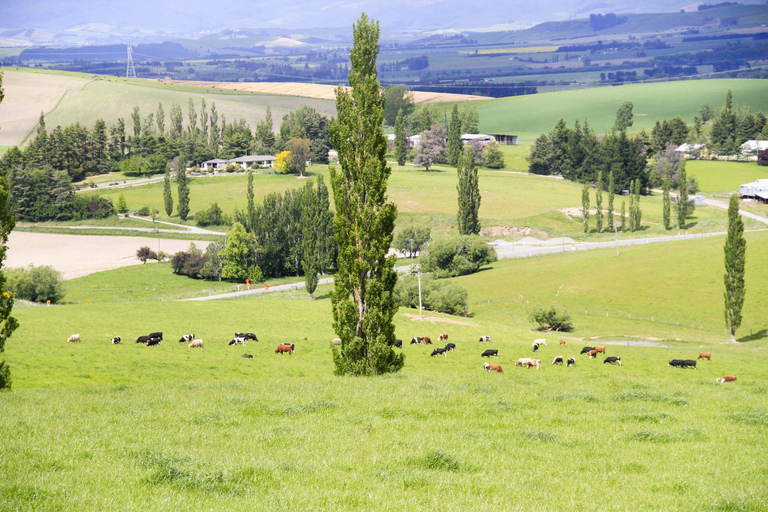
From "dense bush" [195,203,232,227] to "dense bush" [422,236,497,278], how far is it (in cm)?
6292

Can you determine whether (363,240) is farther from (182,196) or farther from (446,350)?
(182,196)

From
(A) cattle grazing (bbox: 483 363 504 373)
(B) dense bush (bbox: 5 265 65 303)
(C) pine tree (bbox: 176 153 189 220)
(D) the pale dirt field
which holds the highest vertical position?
(C) pine tree (bbox: 176 153 189 220)

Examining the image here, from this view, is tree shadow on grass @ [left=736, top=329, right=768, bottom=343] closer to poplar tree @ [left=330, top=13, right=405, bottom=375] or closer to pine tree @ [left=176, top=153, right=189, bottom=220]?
poplar tree @ [left=330, top=13, right=405, bottom=375]

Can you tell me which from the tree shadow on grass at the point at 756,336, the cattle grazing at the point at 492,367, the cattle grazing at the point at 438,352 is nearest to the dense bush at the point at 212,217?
the tree shadow on grass at the point at 756,336

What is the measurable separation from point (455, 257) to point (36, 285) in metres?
64.5

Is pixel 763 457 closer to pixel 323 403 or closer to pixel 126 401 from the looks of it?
pixel 323 403

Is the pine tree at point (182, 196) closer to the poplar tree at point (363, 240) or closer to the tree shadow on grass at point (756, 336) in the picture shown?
the tree shadow on grass at point (756, 336)

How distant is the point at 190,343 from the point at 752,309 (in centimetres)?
6398

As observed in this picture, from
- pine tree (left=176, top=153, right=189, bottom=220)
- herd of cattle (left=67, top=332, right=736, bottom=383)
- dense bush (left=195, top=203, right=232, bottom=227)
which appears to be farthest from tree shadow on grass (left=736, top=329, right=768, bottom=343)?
pine tree (left=176, top=153, right=189, bottom=220)

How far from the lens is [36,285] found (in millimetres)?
83250

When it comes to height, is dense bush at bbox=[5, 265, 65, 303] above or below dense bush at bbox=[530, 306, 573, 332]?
above

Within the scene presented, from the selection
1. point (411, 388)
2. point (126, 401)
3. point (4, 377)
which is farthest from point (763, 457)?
point (4, 377)

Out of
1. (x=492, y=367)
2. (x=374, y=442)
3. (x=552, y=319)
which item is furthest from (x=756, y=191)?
(x=374, y=442)

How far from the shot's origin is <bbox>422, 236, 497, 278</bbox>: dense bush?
112 meters
